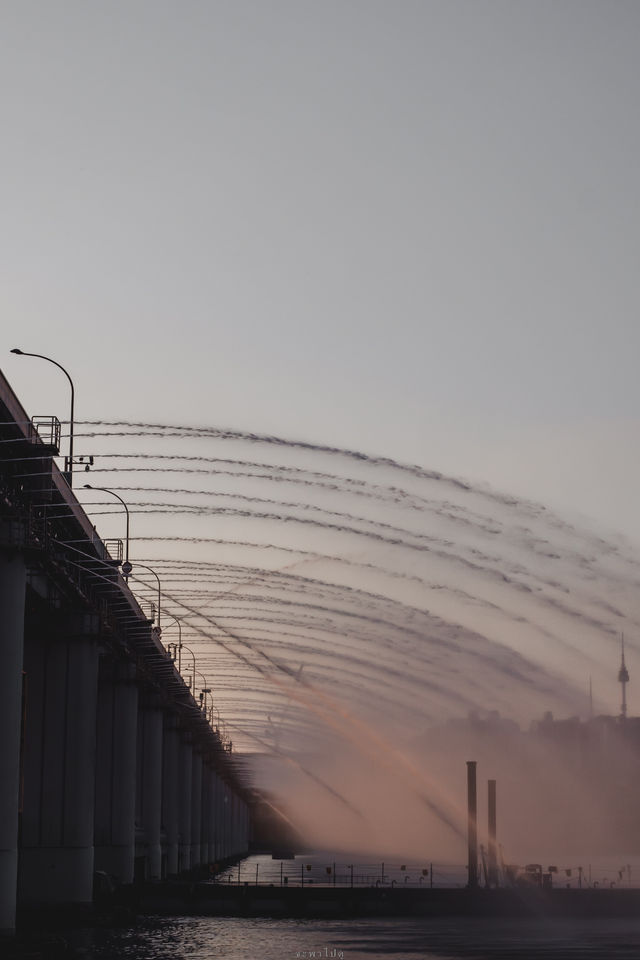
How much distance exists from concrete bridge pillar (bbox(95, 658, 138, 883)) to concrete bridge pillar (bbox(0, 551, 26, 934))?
41.1 meters

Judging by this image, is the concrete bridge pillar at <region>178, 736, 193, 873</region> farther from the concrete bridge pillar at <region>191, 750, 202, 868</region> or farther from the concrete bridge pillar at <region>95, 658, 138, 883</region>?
the concrete bridge pillar at <region>95, 658, 138, 883</region>

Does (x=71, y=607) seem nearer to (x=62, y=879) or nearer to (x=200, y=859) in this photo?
(x=62, y=879)

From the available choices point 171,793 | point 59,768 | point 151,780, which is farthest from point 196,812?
point 59,768

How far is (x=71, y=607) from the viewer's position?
74250 mm

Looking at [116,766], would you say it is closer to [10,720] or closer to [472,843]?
[472,843]

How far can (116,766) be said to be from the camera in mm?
96250

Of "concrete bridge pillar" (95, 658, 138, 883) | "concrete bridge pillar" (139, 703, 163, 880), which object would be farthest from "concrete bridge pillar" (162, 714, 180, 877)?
"concrete bridge pillar" (95, 658, 138, 883)

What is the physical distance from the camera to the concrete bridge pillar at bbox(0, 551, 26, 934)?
174ft

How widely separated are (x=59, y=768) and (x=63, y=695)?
3.86 meters

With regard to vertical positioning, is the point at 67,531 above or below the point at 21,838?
above

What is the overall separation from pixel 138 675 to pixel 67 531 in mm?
34547

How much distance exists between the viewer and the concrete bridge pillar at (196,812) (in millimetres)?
164875

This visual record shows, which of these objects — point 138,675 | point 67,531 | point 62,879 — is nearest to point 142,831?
point 138,675

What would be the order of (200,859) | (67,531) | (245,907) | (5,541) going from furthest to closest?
(200,859), (245,907), (67,531), (5,541)
